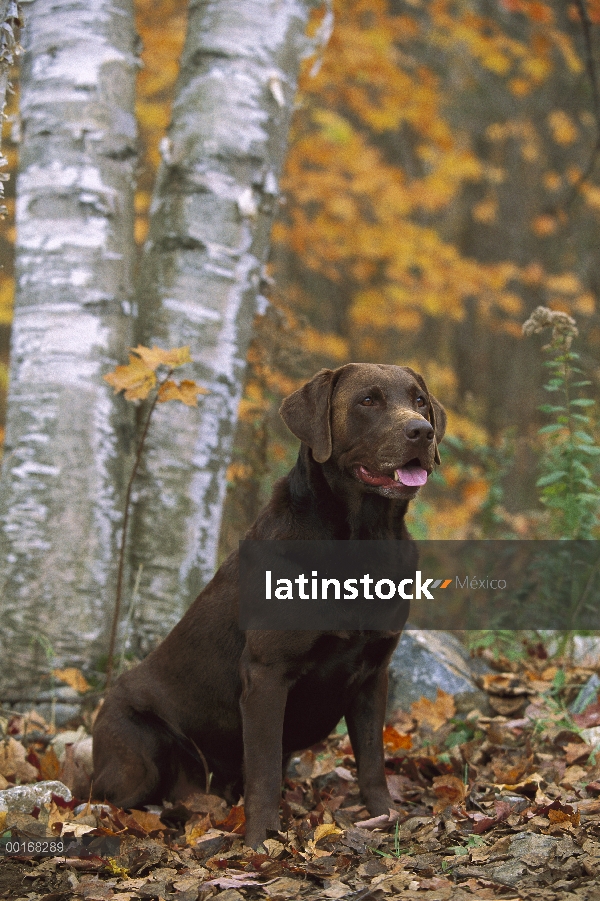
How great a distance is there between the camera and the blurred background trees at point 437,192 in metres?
12.1

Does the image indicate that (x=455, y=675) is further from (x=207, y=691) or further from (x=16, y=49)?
(x=16, y=49)

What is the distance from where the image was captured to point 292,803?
3.20 metres

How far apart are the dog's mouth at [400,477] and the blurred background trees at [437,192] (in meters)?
7.37

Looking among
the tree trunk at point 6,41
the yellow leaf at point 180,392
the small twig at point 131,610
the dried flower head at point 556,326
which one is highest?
the tree trunk at point 6,41

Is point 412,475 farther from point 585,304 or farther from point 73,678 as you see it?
point 585,304

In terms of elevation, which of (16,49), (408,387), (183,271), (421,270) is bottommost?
(408,387)

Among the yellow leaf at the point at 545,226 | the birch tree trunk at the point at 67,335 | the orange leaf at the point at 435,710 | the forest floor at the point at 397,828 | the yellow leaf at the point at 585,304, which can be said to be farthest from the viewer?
the yellow leaf at the point at 545,226

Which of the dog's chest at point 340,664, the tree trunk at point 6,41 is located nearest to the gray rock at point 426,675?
the dog's chest at point 340,664

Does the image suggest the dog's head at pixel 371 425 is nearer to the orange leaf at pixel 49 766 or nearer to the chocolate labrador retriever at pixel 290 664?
the chocolate labrador retriever at pixel 290 664

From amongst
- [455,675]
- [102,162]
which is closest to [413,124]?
[102,162]

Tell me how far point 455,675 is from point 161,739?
1.39 m

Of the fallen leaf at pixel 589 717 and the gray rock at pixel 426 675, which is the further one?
the gray rock at pixel 426 675

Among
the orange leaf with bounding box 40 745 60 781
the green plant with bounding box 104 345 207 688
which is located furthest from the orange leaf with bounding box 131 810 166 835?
the green plant with bounding box 104 345 207 688

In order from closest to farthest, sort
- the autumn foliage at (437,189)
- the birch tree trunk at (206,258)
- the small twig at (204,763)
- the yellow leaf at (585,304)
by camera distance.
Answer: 1. the small twig at (204,763)
2. the birch tree trunk at (206,258)
3. the autumn foliage at (437,189)
4. the yellow leaf at (585,304)
